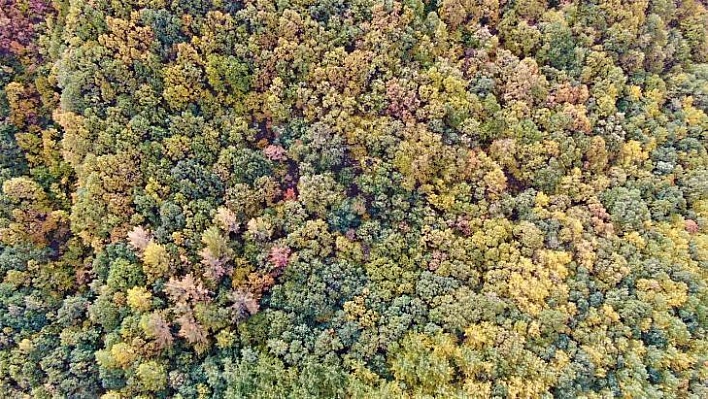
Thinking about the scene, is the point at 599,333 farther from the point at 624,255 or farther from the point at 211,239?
the point at 211,239

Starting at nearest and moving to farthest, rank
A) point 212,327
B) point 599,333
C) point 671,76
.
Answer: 1. point 599,333
2. point 212,327
3. point 671,76

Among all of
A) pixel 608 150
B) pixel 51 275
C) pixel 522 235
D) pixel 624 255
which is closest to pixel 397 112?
pixel 522 235

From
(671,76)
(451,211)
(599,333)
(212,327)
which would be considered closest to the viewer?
(599,333)

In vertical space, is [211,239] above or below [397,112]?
below

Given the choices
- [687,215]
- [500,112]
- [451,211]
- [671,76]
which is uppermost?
[671,76]

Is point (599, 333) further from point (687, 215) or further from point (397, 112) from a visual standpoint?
point (397, 112)

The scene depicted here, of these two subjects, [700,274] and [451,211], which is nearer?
[700,274]

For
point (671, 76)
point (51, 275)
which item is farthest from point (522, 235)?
point (51, 275)
